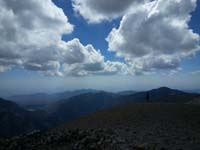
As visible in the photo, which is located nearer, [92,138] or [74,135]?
[92,138]

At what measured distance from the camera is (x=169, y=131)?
1936 cm

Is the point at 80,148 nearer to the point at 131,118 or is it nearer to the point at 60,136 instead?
the point at 60,136

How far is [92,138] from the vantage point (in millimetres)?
18406

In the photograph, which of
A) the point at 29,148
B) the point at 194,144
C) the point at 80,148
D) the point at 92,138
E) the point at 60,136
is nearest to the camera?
the point at 194,144

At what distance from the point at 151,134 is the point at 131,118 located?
270 inches

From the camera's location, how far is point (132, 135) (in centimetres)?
1872


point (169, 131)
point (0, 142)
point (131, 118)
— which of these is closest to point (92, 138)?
point (169, 131)

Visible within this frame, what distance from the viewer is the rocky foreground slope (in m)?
16.1

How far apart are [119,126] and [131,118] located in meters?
3.40

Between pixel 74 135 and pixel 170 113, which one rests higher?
pixel 170 113

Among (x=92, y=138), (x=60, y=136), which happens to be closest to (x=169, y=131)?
(x=92, y=138)

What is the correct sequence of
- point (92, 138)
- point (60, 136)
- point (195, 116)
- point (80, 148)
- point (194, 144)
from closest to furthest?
point (194, 144)
point (80, 148)
point (92, 138)
point (60, 136)
point (195, 116)

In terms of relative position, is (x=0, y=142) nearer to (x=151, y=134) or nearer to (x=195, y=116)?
(x=151, y=134)

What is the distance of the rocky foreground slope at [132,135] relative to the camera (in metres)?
16.1
